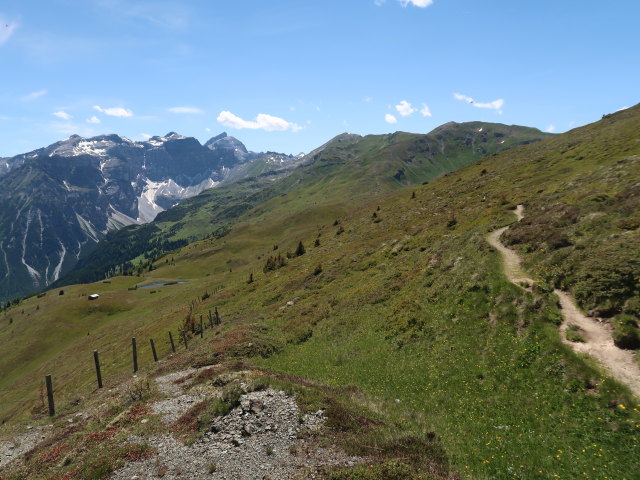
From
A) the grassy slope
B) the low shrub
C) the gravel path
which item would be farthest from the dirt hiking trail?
the gravel path

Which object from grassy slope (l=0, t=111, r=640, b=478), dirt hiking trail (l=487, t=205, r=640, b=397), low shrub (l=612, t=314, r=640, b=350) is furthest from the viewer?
low shrub (l=612, t=314, r=640, b=350)

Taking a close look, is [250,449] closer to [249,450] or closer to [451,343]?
[249,450]

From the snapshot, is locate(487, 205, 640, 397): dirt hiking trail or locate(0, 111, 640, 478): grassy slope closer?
locate(0, 111, 640, 478): grassy slope

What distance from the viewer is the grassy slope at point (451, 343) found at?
1503 cm

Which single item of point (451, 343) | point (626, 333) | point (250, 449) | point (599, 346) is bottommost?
point (250, 449)

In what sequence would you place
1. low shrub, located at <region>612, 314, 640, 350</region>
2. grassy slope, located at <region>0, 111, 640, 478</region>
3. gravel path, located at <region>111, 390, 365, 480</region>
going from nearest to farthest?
1. gravel path, located at <region>111, 390, 365, 480</region>
2. grassy slope, located at <region>0, 111, 640, 478</region>
3. low shrub, located at <region>612, 314, 640, 350</region>

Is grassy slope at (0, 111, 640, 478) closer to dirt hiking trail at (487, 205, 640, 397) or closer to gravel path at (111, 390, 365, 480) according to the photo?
dirt hiking trail at (487, 205, 640, 397)

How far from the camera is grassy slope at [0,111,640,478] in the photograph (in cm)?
1503

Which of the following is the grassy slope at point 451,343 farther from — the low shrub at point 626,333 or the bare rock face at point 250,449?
the bare rock face at point 250,449

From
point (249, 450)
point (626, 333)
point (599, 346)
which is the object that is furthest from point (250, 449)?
point (626, 333)

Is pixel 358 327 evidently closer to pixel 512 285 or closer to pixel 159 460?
pixel 512 285

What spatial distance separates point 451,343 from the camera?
82.8 feet

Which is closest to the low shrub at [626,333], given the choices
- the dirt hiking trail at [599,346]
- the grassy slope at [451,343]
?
the dirt hiking trail at [599,346]

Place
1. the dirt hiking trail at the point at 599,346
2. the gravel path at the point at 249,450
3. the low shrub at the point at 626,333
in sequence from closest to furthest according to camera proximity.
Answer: the gravel path at the point at 249,450
the dirt hiking trail at the point at 599,346
the low shrub at the point at 626,333
